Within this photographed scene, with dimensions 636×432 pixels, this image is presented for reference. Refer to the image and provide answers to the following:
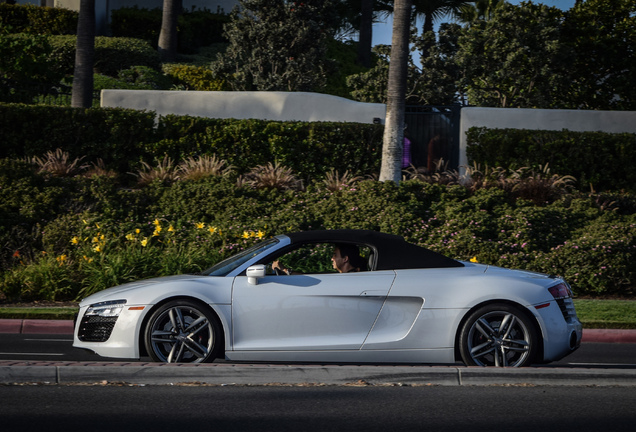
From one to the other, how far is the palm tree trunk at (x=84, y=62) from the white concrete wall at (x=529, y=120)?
383 inches

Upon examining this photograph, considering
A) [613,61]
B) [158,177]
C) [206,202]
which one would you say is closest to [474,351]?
[206,202]

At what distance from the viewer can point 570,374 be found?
6906 mm

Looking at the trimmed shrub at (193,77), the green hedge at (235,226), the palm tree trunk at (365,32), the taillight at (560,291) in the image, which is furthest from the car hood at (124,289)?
the palm tree trunk at (365,32)

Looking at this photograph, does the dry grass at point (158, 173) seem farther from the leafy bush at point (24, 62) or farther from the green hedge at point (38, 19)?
the green hedge at point (38, 19)

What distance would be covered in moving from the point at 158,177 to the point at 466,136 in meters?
7.79

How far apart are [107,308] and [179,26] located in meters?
28.8

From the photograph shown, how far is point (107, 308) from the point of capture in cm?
740

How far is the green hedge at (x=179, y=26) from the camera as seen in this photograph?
3391 cm

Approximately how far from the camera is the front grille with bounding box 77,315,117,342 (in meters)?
7.35

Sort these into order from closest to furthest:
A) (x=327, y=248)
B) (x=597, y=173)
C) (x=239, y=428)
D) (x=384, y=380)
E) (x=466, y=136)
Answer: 1. (x=239, y=428)
2. (x=384, y=380)
3. (x=327, y=248)
4. (x=597, y=173)
5. (x=466, y=136)

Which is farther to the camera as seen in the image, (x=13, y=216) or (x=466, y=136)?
(x=466, y=136)

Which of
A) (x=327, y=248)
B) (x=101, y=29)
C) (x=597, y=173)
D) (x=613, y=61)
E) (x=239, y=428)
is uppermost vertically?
(x=101, y=29)

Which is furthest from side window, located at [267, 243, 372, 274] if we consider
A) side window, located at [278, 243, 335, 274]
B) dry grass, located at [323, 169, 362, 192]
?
dry grass, located at [323, 169, 362, 192]

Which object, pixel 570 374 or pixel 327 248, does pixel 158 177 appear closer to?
pixel 327 248
